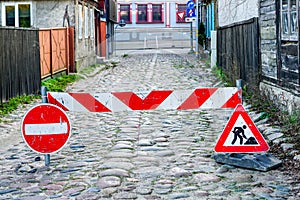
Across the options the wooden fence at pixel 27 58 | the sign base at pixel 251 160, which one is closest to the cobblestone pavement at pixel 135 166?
the sign base at pixel 251 160

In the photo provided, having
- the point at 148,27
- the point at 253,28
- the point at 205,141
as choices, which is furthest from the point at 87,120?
the point at 148,27

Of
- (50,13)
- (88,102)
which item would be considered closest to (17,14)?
(50,13)

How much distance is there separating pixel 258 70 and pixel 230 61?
14.5 feet

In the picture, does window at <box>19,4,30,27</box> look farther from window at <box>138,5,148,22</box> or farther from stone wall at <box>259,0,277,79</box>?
window at <box>138,5,148,22</box>

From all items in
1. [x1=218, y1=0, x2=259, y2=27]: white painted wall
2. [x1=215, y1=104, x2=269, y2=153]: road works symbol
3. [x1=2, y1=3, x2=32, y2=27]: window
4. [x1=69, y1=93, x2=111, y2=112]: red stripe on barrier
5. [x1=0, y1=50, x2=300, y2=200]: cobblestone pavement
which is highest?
[x1=2, y1=3, x2=32, y2=27]: window

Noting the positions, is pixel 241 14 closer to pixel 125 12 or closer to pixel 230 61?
pixel 230 61

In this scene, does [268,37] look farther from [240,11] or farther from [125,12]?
[125,12]

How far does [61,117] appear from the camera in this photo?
764 cm

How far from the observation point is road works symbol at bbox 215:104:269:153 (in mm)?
7648

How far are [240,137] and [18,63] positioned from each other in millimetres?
8125

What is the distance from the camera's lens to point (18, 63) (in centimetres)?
1448

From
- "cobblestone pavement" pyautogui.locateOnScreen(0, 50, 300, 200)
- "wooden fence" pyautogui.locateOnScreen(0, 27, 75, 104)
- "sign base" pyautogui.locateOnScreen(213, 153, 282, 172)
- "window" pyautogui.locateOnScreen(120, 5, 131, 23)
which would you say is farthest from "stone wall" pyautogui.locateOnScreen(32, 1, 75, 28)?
"window" pyautogui.locateOnScreen(120, 5, 131, 23)

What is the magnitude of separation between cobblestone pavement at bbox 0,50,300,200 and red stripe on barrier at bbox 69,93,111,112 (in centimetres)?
70

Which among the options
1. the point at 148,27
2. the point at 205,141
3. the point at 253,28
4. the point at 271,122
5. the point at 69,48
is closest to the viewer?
the point at 205,141
